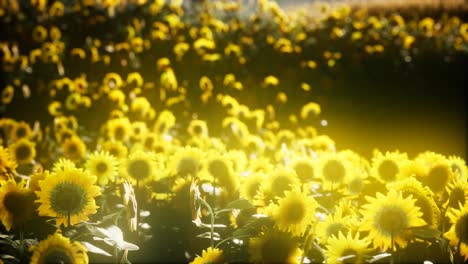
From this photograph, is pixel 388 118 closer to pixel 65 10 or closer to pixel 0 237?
pixel 65 10

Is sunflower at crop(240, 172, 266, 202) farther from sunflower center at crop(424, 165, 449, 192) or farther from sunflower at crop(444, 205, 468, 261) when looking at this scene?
sunflower at crop(444, 205, 468, 261)

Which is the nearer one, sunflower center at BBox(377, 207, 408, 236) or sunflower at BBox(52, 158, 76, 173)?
sunflower center at BBox(377, 207, 408, 236)

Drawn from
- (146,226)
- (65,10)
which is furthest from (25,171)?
(65,10)

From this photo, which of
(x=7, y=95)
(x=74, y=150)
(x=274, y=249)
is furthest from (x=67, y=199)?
(x=7, y=95)

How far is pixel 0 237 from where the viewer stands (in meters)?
1.47

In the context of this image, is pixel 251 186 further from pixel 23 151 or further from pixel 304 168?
pixel 23 151

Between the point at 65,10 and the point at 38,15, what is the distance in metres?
0.45

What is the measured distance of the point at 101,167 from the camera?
87.6 inches

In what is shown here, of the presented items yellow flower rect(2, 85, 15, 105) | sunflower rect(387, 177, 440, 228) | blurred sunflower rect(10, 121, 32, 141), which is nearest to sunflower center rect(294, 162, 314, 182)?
sunflower rect(387, 177, 440, 228)

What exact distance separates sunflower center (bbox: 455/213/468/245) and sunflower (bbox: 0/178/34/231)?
1.17 meters

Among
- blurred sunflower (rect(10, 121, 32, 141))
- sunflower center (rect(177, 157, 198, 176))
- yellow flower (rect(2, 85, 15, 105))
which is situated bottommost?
sunflower center (rect(177, 157, 198, 176))

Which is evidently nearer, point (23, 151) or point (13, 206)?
point (13, 206)

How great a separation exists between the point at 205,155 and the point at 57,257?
994mm

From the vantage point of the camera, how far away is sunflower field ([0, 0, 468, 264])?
1510 mm
